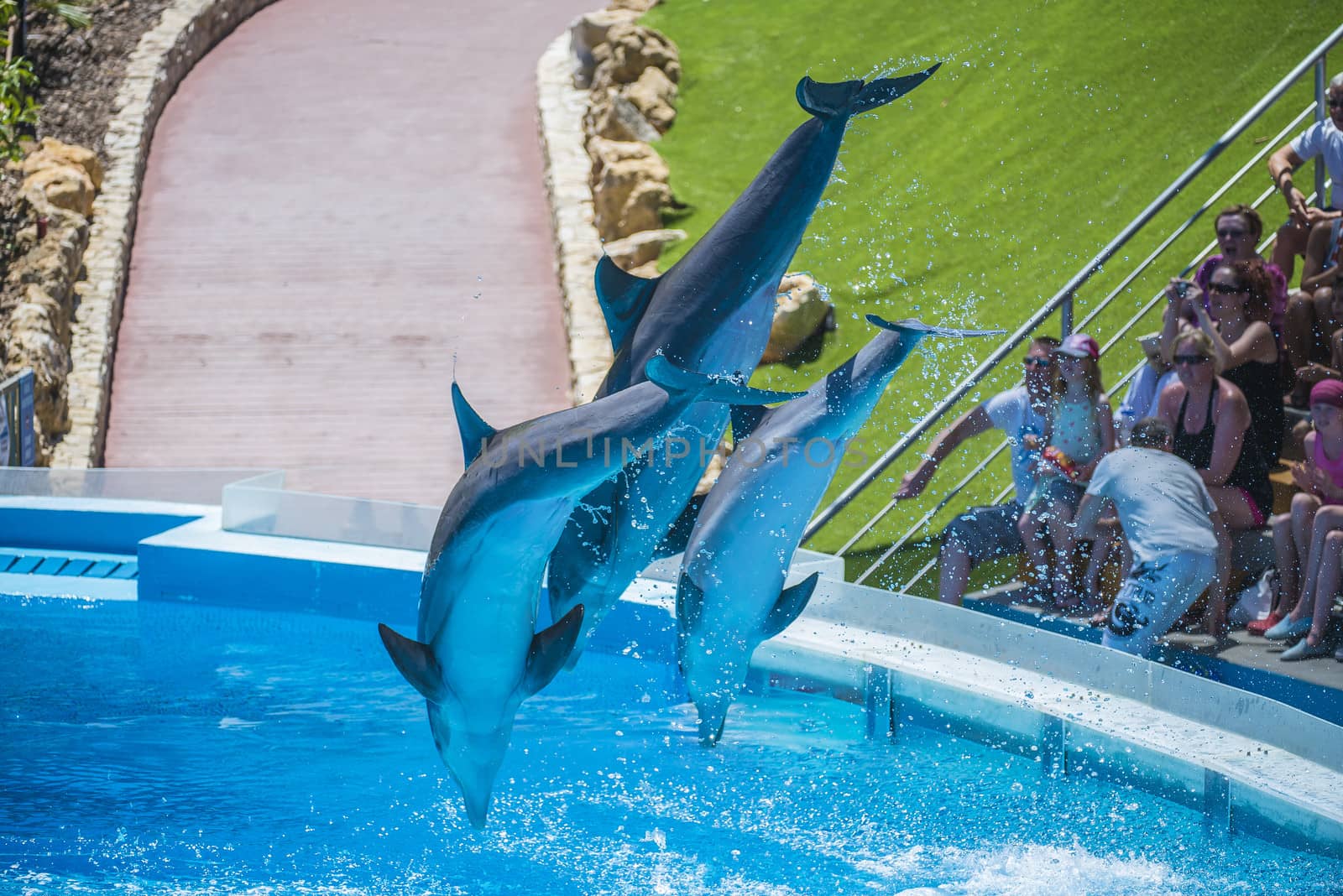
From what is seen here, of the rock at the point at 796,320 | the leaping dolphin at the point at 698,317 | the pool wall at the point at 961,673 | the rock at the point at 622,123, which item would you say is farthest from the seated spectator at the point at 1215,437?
the rock at the point at 622,123

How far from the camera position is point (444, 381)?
11.9 metres

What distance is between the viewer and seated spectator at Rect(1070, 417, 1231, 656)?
19.6 ft

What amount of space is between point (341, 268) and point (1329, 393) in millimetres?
9216

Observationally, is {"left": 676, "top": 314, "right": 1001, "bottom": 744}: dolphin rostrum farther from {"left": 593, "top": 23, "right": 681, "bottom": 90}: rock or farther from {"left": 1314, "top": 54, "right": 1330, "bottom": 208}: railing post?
{"left": 593, "top": 23, "right": 681, "bottom": 90}: rock

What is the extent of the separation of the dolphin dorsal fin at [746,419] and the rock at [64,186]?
1033 cm

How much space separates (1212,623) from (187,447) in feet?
26.1

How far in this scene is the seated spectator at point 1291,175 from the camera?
730 centimetres

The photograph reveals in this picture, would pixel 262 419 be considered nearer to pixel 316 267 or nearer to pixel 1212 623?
pixel 316 267


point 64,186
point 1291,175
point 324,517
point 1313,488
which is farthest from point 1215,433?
point 64,186

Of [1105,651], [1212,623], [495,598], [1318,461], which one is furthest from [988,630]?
[495,598]

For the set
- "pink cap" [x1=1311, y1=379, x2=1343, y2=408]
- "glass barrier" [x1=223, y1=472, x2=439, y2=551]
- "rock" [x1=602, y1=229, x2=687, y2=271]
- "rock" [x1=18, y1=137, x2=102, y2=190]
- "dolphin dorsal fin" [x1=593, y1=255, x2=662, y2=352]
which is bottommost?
"glass barrier" [x1=223, y1=472, x2=439, y2=551]

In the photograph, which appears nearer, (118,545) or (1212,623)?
(1212,623)

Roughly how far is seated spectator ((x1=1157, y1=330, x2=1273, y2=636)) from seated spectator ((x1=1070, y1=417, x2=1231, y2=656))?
24 centimetres

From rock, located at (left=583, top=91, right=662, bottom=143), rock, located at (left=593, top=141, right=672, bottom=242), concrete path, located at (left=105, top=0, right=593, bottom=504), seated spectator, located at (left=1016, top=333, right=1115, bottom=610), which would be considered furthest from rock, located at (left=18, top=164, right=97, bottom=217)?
seated spectator, located at (left=1016, top=333, right=1115, bottom=610)
